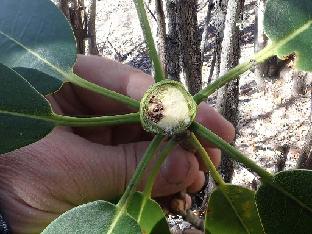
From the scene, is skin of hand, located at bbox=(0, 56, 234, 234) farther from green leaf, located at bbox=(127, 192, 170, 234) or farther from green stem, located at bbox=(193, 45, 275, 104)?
green stem, located at bbox=(193, 45, 275, 104)

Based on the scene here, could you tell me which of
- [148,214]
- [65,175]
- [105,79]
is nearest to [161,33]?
[105,79]

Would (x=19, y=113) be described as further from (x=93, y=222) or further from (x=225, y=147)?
(x=225, y=147)

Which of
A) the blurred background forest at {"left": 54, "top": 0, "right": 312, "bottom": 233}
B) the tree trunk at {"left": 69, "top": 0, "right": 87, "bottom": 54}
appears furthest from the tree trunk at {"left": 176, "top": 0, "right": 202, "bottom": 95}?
the tree trunk at {"left": 69, "top": 0, "right": 87, "bottom": 54}

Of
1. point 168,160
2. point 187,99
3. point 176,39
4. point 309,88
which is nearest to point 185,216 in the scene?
point 168,160

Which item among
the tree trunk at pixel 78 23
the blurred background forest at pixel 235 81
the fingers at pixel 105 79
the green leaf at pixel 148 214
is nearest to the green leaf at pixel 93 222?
the green leaf at pixel 148 214

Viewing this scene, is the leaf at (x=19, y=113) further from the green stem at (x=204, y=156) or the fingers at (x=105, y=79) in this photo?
the fingers at (x=105, y=79)

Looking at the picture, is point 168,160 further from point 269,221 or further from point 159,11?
point 159,11
